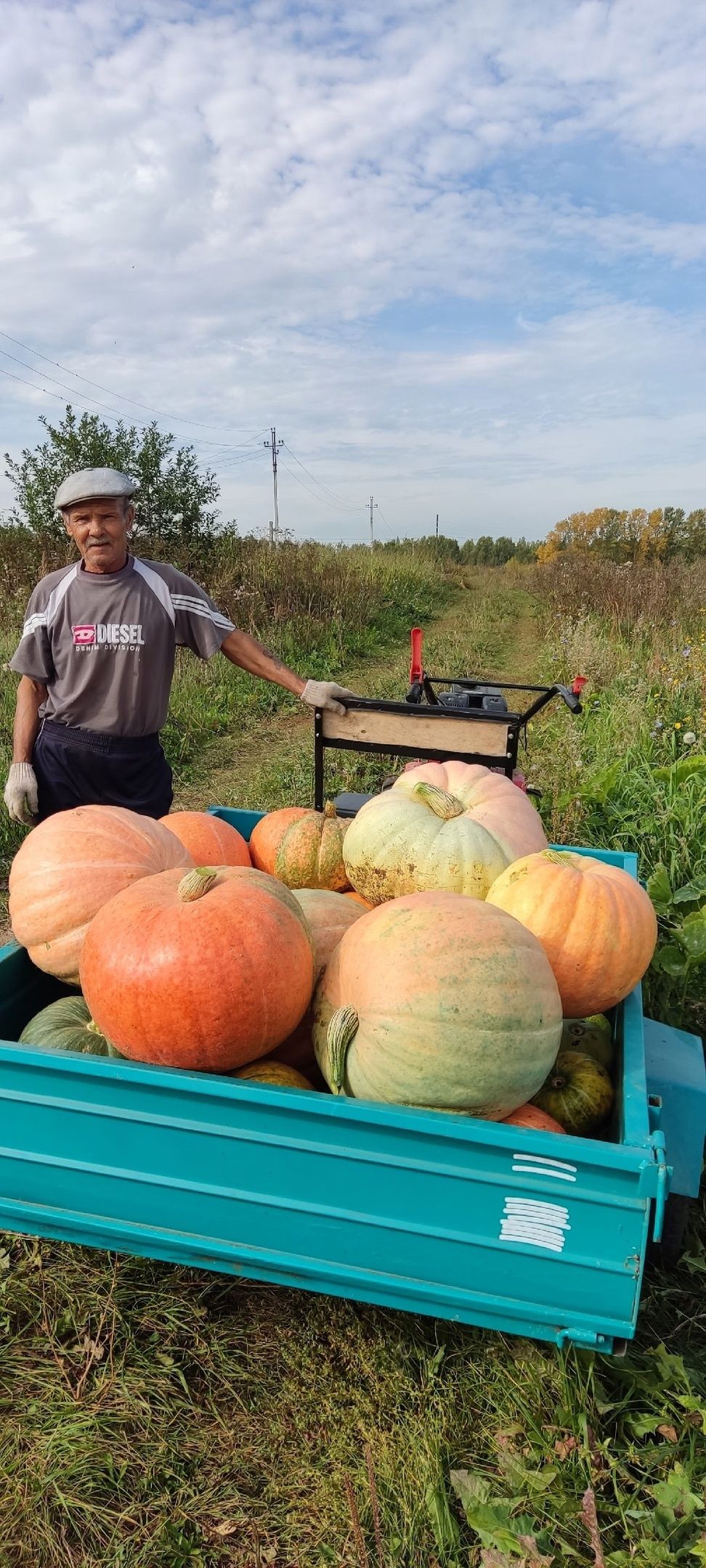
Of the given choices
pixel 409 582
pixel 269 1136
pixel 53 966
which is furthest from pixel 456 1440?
pixel 409 582

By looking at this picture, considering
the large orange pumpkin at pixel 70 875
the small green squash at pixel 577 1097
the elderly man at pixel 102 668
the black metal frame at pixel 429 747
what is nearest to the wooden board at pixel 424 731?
the black metal frame at pixel 429 747

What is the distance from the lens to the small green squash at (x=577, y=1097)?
1967mm

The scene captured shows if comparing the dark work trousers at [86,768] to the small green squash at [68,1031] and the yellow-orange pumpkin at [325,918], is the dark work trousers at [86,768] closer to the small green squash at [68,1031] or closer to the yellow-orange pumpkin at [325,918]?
the yellow-orange pumpkin at [325,918]

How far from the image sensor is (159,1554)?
170 cm

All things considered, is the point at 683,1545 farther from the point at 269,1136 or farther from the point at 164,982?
the point at 164,982

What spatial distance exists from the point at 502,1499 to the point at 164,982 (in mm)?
1196

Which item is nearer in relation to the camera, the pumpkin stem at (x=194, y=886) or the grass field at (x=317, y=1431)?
the grass field at (x=317, y=1431)

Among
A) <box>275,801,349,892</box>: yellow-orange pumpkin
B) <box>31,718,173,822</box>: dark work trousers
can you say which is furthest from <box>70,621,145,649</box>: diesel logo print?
<box>275,801,349,892</box>: yellow-orange pumpkin

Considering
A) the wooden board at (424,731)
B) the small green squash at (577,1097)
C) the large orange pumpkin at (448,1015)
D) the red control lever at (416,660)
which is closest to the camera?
the large orange pumpkin at (448,1015)

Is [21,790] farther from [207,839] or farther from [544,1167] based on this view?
[544,1167]

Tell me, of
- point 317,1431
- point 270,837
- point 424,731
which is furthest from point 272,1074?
point 424,731

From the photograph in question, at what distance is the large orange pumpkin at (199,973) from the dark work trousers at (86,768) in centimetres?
199

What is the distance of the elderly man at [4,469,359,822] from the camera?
3.64m

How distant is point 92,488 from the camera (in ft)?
11.1
